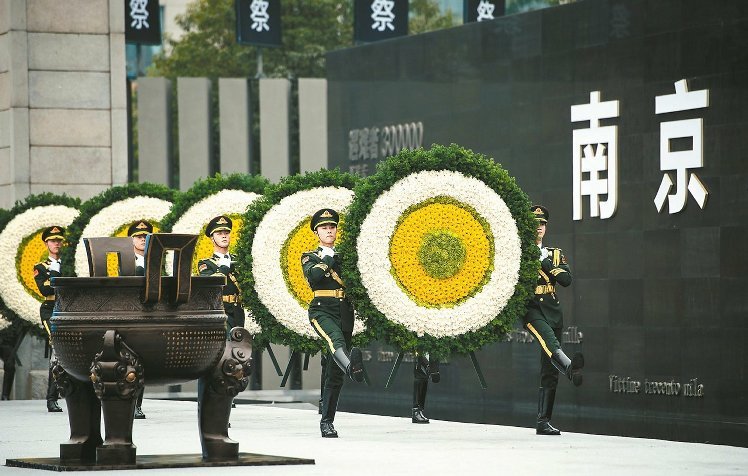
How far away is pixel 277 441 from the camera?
13.1 metres

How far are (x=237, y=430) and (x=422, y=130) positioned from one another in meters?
6.25

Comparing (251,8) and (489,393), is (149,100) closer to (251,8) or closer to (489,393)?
(251,8)

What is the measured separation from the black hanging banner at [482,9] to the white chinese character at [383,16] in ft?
4.66

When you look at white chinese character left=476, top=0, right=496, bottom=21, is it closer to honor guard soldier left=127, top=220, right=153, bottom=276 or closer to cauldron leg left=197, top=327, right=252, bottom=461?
honor guard soldier left=127, top=220, right=153, bottom=276

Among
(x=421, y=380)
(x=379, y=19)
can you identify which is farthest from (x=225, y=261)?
(x=379, y=19)

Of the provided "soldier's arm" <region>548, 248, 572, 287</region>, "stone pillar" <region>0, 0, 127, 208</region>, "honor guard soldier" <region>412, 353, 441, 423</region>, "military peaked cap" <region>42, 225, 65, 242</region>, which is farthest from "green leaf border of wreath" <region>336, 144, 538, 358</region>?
"stone pillar" <region>0, 0, 127, 208</region>

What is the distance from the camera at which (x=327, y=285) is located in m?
13.6

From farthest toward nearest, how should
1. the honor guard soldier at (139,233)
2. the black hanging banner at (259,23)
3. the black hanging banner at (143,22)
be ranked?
the black hanging banner at (259,23)
the black hanging banner at (143,22)
the honor guard soldier at (139,233)

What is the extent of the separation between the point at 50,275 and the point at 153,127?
9248 mm

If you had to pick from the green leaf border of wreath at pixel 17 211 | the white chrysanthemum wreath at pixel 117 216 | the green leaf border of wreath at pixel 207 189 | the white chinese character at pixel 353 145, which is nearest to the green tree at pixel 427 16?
the white chinese character at pixel 353 145

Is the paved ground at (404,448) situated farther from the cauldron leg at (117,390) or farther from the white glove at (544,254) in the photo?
the white glove at (544,254)

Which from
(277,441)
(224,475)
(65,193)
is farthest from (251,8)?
(224,475)

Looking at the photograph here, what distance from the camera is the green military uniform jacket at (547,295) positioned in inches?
546

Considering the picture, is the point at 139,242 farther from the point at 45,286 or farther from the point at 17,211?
the point at 17,211
